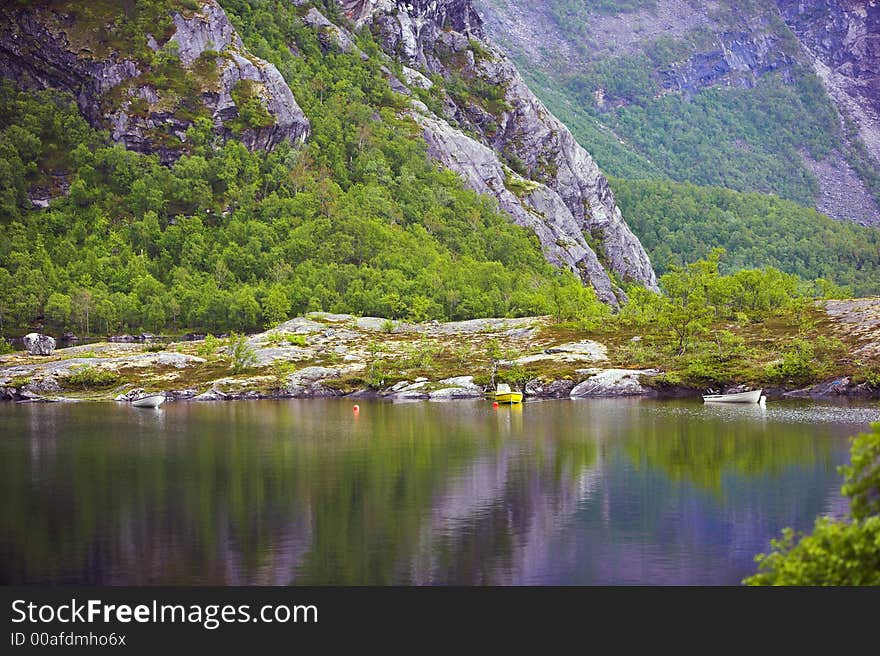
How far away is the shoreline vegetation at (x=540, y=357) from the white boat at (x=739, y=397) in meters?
7.17

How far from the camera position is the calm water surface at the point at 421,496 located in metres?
50.4

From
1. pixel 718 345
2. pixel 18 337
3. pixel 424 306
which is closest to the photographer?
pixel 718 345

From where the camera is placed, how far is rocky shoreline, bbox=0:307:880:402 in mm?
129750

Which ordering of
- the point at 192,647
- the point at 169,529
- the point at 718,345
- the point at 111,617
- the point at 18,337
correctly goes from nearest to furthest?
the point at 192,647
the point at 111,617
the point at 169,529
the point at 718,345
the point at 18,337

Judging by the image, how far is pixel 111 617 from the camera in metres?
42.7

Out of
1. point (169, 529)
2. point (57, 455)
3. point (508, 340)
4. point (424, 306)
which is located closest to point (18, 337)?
point (424, 306)

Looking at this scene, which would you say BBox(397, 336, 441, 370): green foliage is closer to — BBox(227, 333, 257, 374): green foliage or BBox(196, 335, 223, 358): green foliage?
BBox(227, 333, 257, 374): green foliage

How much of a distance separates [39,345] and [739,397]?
350ft

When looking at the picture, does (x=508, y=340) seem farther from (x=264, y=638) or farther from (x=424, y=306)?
(x=264, y=638)

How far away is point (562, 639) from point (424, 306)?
512ft

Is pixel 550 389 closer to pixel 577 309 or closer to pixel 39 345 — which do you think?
pixel 577 309

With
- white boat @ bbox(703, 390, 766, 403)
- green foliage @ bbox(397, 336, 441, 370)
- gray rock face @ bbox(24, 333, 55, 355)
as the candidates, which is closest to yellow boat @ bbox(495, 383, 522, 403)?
white boat @ bbox(703, 390, 766, 403)

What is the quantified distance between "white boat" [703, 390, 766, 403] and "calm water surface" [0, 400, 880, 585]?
883cm

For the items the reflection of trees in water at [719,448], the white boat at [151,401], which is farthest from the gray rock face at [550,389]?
the white boat at [151,401]
